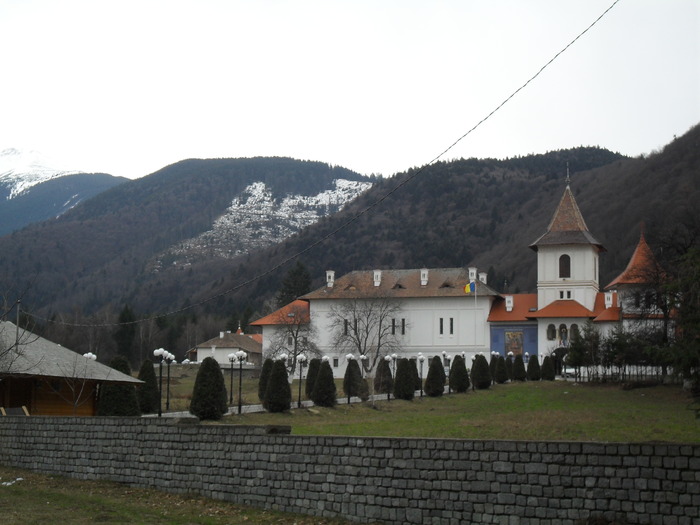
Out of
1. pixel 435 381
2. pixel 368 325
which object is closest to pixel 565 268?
pixel 368 325

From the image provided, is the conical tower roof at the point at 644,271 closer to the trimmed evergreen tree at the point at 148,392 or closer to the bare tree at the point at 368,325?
the bare tree at the point at 368,325

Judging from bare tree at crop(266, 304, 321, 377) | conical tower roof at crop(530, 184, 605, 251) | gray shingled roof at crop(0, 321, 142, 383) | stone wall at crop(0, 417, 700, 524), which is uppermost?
Result: conical tower roof at crop(530, 184, 605, 251)

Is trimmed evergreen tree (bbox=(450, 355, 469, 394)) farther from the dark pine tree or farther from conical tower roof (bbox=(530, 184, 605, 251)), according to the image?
the dark pine tree

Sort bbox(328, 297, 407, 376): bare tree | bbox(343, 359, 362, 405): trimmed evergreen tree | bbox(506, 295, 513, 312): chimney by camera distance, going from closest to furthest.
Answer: bbox(343, 359, 362, 405): trimmed evergreen tree, bbox(506, 295, 513, 312): chimney, bbox(328, 297, 407, 376): bare tree

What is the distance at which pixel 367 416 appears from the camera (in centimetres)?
3109

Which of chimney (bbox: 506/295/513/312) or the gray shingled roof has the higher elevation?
chimney (bbox: 506/295/513/312)

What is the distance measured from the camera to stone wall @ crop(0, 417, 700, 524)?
10.8m

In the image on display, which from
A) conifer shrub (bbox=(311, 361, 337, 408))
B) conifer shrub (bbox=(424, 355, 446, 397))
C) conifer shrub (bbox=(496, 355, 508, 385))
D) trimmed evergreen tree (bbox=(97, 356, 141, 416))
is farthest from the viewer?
conifer shrub (bbox=(496, 355, 508, 385))

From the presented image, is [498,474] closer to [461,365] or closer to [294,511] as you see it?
[294,511]

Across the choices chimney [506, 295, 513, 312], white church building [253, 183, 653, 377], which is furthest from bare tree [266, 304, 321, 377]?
chimney [506, 295, 513, 312]

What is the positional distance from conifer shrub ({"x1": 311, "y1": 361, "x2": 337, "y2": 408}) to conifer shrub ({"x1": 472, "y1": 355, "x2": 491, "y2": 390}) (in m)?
12.8

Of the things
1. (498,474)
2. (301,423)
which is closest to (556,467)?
(498,474)

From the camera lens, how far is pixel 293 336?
245 feet

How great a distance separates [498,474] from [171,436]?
653 cm
